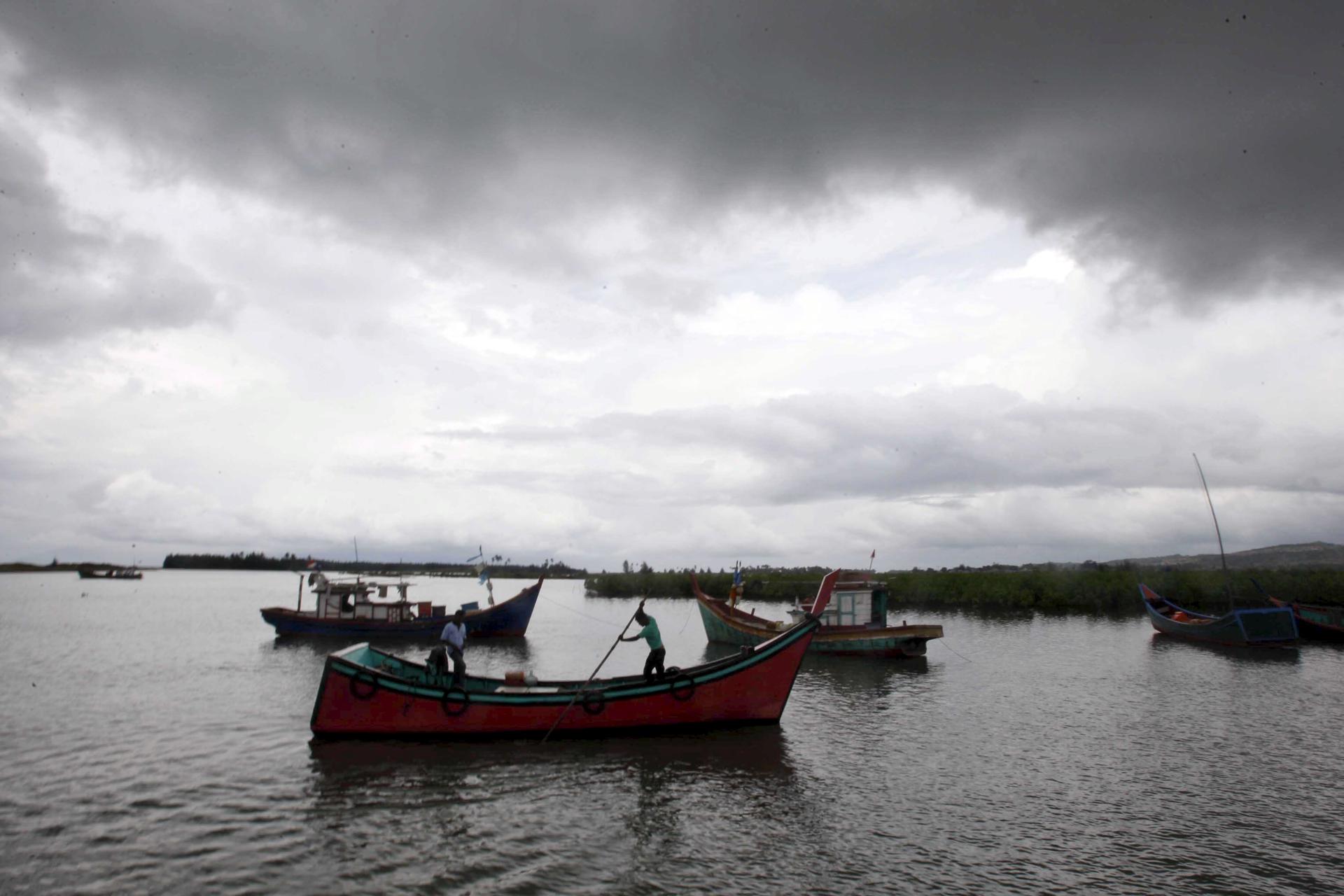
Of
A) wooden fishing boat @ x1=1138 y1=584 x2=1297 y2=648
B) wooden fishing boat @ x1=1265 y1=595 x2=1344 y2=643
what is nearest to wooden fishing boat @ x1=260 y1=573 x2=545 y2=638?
wooden fishing boat @ x1=1138 y1=584 x2=1297 y2=648

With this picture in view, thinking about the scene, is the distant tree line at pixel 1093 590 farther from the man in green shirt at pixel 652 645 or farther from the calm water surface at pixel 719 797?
the man in green shirt at pixel 652 645

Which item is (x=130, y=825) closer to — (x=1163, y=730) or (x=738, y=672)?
(x=738, y=672)

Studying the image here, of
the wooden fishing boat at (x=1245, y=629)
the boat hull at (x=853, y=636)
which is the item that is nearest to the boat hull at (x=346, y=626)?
the boat hull at (x=853, y=636)

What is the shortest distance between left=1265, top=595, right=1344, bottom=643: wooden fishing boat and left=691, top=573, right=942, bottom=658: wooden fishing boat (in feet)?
65.1

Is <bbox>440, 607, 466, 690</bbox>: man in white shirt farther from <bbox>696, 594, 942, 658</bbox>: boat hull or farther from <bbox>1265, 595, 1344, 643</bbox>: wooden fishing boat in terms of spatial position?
<bbox>1265, 595, 1344, 643</bbox>: wooden fishing boat

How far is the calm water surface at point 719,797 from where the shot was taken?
31.3 feet

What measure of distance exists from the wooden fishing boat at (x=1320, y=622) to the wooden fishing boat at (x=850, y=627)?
19827 millimetres

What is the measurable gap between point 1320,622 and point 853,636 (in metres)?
25.3

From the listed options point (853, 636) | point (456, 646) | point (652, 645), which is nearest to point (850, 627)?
point (853, 636)

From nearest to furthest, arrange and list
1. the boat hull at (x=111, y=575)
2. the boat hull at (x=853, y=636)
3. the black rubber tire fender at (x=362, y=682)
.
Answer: the black rubber tire fender at (x=362, y=682) → the boat hull at (x=853, y=636) → the boat hull at (x=111, y=575)

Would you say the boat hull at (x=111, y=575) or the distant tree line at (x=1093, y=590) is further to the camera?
the boat hull at (x=111, y=575)

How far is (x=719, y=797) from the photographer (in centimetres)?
1275

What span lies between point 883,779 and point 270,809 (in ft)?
34.0

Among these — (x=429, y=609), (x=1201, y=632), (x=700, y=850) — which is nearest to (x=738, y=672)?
(x=700, y=850)
